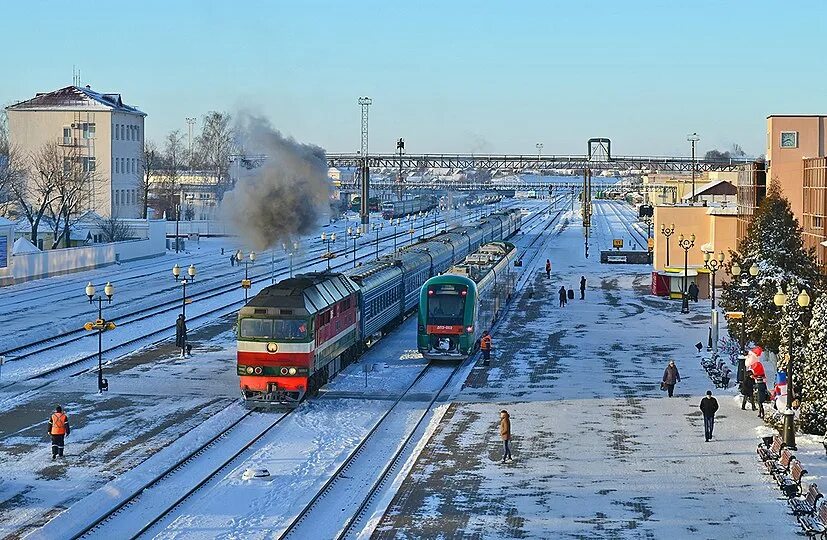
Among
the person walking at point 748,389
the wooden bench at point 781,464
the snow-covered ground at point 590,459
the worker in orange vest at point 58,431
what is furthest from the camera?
the person walking at point 748,389

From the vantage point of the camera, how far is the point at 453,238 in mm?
73875

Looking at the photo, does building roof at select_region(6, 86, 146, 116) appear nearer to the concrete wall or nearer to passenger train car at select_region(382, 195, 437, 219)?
the concrete wall

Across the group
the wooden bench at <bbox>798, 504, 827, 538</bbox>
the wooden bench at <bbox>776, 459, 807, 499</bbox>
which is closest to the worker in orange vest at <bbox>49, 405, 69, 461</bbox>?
the wooden bench at <bbox>776, 459, 807, 499</bbox>

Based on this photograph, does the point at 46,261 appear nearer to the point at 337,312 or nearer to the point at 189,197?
the point at 337,312

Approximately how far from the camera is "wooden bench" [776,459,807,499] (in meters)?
24.0

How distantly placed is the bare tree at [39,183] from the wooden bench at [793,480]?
6360 cm

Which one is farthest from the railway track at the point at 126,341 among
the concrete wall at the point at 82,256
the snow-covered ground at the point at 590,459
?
the snow-covered ground at the point at 590,459

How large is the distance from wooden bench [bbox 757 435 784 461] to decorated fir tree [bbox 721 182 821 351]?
1406 centimetres

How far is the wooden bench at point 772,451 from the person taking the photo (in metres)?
27.1

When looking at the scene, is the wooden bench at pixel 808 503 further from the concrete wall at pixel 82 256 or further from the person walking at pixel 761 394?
the concrete wall at pixel 82 256

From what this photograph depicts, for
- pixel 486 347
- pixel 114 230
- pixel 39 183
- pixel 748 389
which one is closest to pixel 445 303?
pixel 486 347

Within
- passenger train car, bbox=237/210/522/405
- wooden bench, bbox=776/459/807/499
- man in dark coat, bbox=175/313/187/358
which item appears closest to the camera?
wooden bench, bbox=776/459/807/499

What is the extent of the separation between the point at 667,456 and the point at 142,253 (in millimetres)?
68914

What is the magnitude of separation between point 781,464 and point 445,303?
54.9 ft
